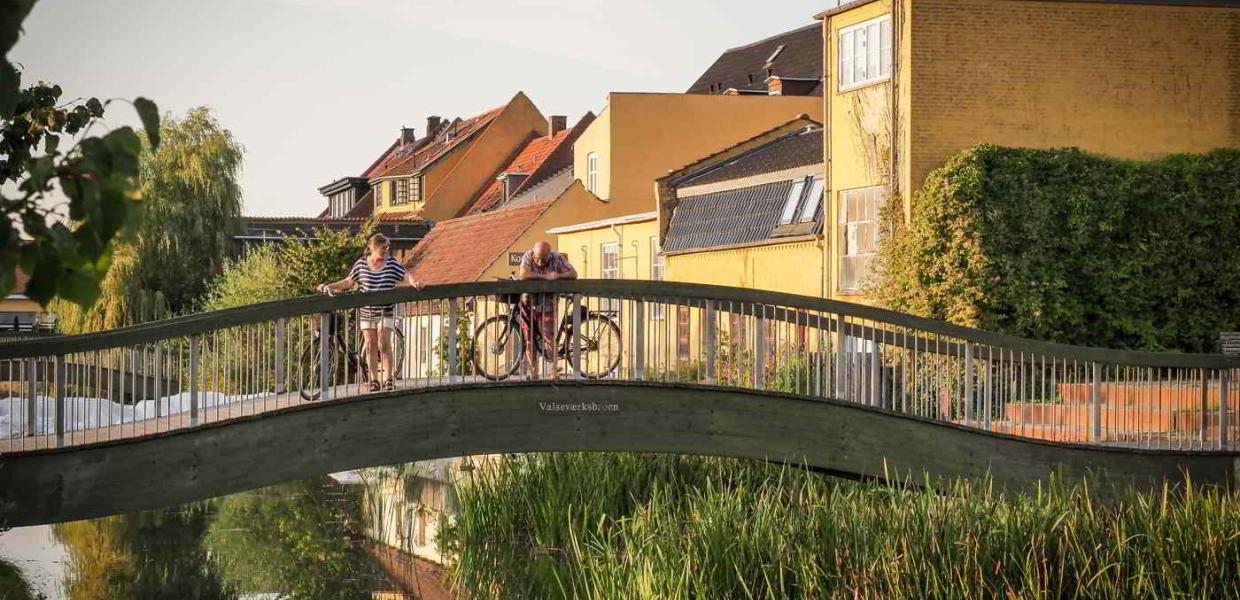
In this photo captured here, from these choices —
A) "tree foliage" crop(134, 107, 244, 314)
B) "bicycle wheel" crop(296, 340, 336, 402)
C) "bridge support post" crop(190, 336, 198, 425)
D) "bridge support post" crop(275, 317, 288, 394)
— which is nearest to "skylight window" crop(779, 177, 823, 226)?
"bicycle wheel" crop(296, 340, 336, 402)

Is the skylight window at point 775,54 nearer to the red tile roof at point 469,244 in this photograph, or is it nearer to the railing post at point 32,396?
the red tile roof at point 469,244

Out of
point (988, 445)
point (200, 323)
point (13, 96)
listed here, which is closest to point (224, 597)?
point (200, 323)

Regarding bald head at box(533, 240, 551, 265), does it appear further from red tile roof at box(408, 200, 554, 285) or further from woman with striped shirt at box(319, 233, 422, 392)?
red tile roof at box(408, 200, 554, 285)

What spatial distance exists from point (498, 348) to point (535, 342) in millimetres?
642

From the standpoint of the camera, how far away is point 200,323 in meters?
13.0

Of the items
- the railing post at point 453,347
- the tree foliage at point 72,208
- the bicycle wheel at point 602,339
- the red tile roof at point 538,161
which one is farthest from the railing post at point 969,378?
the red tile roof at point 538,161

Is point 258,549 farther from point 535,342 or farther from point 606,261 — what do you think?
point 606,261

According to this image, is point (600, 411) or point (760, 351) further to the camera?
point (760, 351)

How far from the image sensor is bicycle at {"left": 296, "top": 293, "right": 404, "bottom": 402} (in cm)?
1388

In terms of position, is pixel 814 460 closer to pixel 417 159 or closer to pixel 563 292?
pixel 563 292

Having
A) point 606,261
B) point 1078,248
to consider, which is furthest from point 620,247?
point 1078,248

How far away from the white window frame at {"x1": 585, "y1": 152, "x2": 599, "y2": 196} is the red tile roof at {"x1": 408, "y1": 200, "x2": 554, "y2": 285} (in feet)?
4.96

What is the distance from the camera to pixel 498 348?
1519cm

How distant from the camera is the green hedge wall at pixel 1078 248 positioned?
2257cm
